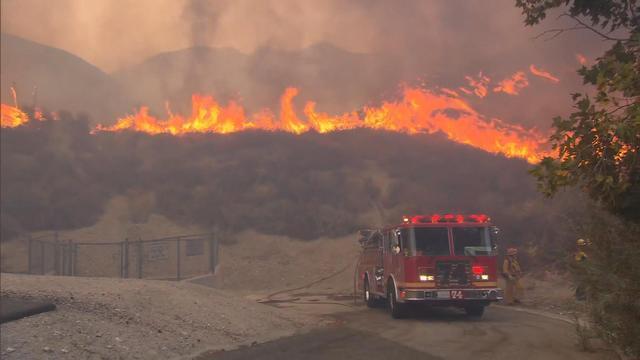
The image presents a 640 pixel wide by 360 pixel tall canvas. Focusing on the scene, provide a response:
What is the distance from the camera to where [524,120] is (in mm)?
48250

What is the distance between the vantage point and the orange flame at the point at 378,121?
49000 mm

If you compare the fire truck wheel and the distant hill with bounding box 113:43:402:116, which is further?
the distant hill with bounding box 113:43:402:116

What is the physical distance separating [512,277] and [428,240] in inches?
211

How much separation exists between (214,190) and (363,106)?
838 inches

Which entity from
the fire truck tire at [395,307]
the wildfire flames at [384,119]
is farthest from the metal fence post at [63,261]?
the wildfire flames at [384,119]

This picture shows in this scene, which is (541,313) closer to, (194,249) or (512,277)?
(512,277)

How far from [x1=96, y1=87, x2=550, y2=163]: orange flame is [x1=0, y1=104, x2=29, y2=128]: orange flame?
24.2 feet

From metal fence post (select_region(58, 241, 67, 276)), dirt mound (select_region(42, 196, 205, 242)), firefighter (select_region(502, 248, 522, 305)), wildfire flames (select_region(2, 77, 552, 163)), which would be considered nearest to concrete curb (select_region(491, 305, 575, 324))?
firefighter (select_region(502, 248, 522, 305))

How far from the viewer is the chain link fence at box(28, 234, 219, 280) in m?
19.7

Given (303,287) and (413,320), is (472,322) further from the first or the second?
(303,287)

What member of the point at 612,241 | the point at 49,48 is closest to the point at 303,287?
the point at 612,241

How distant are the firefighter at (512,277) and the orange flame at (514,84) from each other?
36866 mm

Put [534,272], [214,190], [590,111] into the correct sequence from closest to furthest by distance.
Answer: [590,111]
[534,272]
[214,190]

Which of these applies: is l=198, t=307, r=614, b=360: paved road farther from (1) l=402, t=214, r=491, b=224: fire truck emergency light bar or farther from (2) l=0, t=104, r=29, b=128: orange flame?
(2) l=0, t=104, r=29, b=128: orange flame
